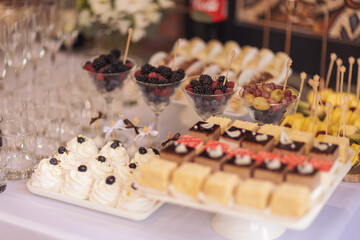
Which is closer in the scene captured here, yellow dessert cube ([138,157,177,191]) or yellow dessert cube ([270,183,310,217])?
yellow dessert cube ([270,183,310,217])

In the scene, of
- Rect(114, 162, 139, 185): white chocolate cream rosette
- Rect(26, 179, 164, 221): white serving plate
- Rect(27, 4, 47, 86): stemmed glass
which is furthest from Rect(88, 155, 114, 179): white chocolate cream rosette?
Rect(27, 4, 47, 86): stemmed glass

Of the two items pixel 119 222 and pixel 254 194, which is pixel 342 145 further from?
pixel 119 222

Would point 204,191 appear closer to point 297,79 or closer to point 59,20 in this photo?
point 59,20

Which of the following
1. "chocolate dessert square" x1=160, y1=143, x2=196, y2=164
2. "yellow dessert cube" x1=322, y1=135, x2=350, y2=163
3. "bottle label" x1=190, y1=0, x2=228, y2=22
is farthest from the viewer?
"bottle label" x1=190, y1=0, x2=228, y2=22

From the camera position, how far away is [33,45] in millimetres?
2998

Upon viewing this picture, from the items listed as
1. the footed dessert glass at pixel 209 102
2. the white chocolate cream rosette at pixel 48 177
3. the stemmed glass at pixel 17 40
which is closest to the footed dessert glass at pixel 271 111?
the footed dessert glass at pixel 209 102

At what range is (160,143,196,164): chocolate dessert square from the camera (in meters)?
1.80

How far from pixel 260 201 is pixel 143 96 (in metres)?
0.99

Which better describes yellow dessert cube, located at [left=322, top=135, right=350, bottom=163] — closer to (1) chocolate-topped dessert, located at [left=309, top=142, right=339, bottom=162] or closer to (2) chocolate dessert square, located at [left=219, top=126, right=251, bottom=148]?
(1) chocolate-topped dessert, located at [left=309, top=142, right=339, bottom=162]

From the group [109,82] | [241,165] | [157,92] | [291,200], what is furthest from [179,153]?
[109,82]

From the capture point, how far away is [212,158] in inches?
70.4

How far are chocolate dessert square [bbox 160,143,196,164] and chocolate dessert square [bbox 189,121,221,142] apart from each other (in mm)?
136

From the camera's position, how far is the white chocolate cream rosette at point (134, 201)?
190 centimetres

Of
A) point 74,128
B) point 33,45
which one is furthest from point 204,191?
point 33,45
